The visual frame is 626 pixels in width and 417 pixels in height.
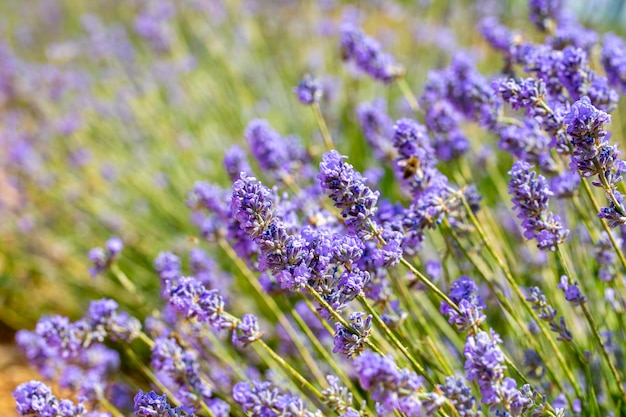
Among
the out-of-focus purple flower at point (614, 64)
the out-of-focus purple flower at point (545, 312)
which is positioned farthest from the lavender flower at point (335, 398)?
the out-of-focus purple flower at point (614, 64)

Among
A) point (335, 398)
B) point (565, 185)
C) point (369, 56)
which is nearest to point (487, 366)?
point (335, 398)

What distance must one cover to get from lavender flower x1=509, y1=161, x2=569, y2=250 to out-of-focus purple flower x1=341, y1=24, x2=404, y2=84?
859 millimetres

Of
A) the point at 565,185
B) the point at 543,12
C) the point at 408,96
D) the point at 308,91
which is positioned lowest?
the point at 565,185

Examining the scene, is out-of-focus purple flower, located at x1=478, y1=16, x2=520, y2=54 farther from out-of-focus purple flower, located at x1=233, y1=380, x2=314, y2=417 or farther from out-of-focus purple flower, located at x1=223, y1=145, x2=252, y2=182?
out-of-focus purple flower, located at x1=233, y1=380, x2=314, y2=417

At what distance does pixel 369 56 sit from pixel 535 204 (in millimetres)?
960

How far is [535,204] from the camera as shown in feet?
4.20

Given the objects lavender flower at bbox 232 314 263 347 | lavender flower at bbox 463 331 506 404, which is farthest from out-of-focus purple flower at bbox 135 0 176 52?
lavender flower at bbox 463 331 506 404

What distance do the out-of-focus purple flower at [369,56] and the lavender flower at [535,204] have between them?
86cm

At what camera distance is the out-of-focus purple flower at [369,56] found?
2.04m

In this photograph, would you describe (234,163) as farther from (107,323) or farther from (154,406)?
(154,406)

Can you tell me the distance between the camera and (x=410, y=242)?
1409 mm

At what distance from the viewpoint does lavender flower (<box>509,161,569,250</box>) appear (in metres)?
1.27

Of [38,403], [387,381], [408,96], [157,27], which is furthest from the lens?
[157,27]

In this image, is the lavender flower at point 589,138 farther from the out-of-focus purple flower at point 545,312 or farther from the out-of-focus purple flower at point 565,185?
the out-of-focus purple flower at point 565,185
